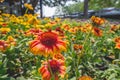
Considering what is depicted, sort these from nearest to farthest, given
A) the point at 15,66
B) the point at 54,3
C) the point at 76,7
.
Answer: the point at 15,66
the point at 54,3
the point at 76,7

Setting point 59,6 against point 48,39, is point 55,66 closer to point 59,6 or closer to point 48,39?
point 48,39

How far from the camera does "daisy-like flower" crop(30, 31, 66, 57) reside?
1869 mm

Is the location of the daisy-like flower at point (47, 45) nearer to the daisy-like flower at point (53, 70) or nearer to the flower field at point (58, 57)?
the flower field at point (58, 57)

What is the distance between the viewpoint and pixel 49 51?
1869 mm

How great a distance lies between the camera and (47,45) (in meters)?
1.97

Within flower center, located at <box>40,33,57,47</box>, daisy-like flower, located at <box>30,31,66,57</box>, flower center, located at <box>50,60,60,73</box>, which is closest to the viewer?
daisy-like flower, located at <box>30,31,66,57</box>

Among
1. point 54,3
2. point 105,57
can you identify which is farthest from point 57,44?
point 54,3

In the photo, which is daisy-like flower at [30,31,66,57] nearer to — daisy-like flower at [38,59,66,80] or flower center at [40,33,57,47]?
flower center at [40,33,57,47]

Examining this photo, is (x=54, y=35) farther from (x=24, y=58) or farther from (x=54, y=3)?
(x=54, y=3)

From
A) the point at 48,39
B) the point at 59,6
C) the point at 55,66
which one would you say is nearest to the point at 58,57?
the point at 55,66

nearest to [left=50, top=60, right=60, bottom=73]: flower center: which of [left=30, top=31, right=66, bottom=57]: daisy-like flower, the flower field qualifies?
the flower field

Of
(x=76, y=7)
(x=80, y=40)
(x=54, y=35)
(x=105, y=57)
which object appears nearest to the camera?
(x=54, y=35)

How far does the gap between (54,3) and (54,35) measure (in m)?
33.7

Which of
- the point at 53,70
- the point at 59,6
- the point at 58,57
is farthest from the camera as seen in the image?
the point at 59,6
